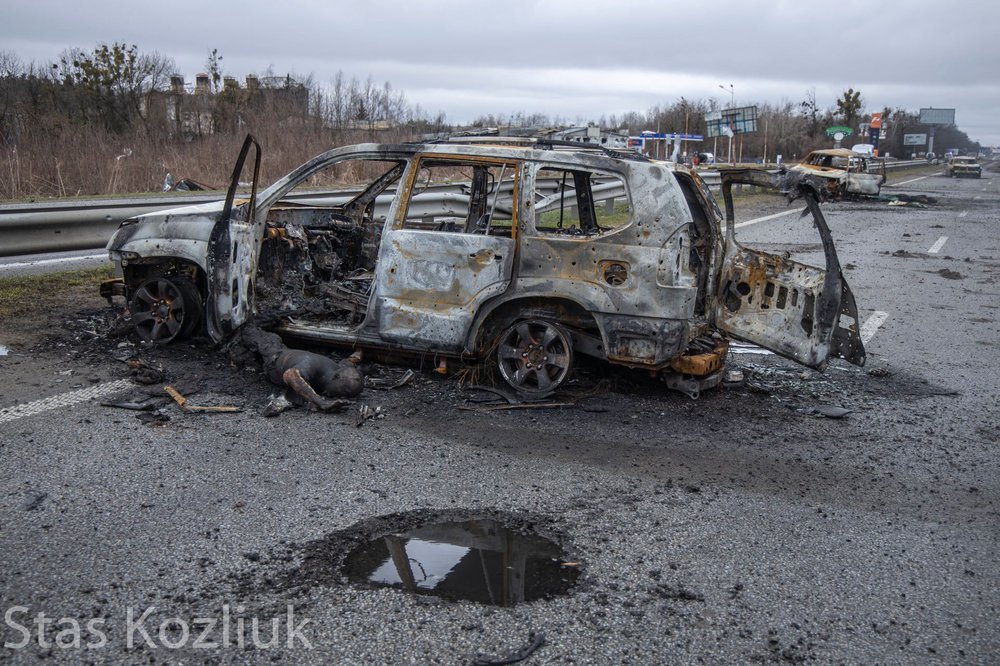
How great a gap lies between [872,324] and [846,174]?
21.6m

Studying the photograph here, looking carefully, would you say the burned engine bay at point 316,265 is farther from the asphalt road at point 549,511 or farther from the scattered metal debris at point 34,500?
the scattered metal debris at point 34,500

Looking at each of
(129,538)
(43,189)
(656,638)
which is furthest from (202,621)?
(43,189)

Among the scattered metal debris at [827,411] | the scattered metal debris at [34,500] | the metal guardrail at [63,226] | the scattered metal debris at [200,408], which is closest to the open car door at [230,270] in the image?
the scattered metal debris at [200,408]

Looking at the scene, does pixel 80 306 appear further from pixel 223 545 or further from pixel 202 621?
pixel 202 621

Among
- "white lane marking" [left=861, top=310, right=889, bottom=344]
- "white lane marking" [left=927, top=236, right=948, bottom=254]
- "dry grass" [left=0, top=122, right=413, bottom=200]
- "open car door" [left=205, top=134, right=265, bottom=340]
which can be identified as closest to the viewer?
"open car door" [left=205, top=134, right=265, bottom=340]

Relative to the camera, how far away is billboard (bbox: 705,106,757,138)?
34469mm

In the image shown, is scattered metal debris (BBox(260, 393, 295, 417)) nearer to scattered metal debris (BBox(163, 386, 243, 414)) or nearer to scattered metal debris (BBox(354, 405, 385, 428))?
scattered metal debris (BBox(163, 386, 243, 414))

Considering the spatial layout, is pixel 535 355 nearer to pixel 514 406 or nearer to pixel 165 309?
pixel 514 406

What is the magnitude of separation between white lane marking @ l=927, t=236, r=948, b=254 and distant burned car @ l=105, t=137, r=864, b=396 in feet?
35.1

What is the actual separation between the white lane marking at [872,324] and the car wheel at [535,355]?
3.73 metres

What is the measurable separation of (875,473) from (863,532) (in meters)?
0.89

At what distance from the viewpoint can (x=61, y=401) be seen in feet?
17.9

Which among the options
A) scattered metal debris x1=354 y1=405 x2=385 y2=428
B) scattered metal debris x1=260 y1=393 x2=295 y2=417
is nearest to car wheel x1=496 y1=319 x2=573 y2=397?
scattered metal debris x1=354 y1=405 x2=385 y2=428

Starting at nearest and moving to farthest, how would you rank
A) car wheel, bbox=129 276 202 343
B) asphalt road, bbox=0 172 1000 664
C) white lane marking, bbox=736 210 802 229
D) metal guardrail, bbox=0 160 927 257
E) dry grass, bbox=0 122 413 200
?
asphalt road, bbox=0 172 1000 664
car wheel, bbox=129 276 202 343
metal guardrail, bbox=0 160 927 257
white lane marking, bbox=736 210 802 229
dry grass, bbox=0 122 413 200
